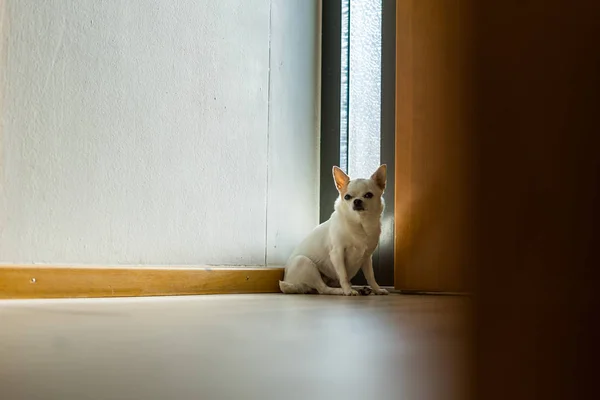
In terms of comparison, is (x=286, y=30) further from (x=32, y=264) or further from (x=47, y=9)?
(x=32, y=264)

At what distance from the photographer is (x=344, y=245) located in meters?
2.80

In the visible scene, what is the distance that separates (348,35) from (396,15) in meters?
0.41

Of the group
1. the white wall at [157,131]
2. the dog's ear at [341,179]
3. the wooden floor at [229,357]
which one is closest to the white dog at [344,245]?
the dog's ear at [341,179]

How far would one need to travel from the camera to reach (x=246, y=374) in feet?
1.93

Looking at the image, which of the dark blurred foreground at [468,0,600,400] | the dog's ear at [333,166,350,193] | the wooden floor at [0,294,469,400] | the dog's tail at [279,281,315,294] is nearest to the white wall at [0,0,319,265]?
the dog's tail at [279,281,315,294]

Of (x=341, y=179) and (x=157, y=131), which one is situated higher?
(x=157, y=131)

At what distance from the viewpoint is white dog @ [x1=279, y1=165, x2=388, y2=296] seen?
2801mm

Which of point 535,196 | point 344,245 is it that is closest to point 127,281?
point 344,245

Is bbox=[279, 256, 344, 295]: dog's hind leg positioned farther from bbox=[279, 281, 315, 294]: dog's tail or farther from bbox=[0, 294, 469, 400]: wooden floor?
bbox=[0, 294, 469, 400]: wooden floor

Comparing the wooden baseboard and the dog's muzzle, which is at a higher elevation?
the dog's muzzle

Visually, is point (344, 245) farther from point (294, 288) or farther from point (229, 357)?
point (229, 357)

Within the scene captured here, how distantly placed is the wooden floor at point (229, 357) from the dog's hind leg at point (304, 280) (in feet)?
4.67

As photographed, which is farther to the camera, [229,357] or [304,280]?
[304,280]

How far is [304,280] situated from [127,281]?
831mm
